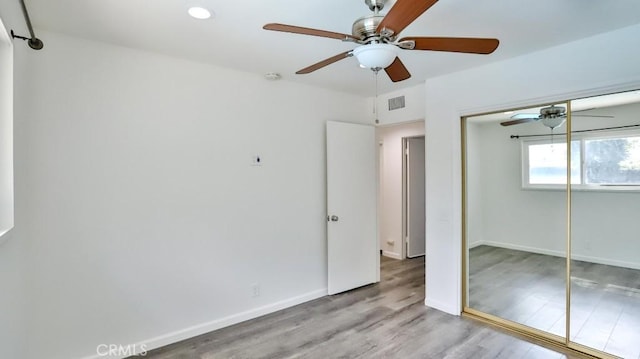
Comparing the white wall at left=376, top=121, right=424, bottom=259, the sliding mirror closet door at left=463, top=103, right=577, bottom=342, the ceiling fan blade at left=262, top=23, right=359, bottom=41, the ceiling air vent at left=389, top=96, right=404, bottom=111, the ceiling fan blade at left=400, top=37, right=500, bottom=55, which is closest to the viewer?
the ceiling fan blade at left=262, top=23, right=359, bottom=41

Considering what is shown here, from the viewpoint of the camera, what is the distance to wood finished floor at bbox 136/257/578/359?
2.56 meters

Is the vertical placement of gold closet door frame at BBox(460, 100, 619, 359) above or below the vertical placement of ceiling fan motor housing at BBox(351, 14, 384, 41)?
below

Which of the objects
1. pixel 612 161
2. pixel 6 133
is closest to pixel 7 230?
pixel 6 133

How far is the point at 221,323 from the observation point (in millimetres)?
3020

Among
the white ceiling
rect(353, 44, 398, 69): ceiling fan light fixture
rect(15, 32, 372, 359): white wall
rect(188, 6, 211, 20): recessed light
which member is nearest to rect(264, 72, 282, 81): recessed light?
rect(15, 32, 372, 359): white wall

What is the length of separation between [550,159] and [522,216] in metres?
0.68

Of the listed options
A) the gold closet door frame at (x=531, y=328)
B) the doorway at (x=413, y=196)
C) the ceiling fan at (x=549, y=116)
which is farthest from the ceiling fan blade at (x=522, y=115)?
the doorway at (x=413, y=196)

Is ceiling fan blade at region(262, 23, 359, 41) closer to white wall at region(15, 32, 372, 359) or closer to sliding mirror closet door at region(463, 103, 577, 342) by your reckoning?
white wall at region(15, 32, 372, 359)

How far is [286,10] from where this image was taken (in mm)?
1988

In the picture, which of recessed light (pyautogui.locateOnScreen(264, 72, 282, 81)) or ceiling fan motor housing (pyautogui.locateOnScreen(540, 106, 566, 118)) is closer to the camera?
ceiling fan motor housing (pyautogui.locateOnScreen(540, 106, 566, 118))

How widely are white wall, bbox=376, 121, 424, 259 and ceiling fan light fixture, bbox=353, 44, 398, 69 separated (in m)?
3.56

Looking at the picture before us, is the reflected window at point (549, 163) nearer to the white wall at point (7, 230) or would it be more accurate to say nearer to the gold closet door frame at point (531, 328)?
the gold closet door frame at point (531, 328)

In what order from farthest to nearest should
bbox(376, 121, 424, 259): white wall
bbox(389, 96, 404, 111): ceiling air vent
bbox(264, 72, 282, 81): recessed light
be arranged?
bbox(376, 121, 424, 259): white wall < bbox(389, 96, 404, 111): ceiling air vent < bbox(264, 72, 282, 81): recessed light

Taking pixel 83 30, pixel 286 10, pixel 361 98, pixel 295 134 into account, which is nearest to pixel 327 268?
pixel 295 134
